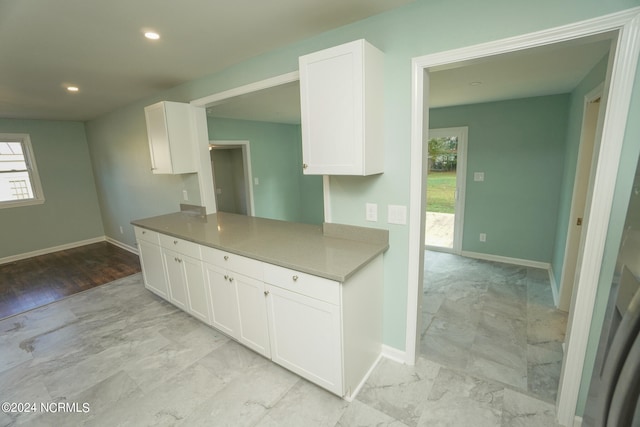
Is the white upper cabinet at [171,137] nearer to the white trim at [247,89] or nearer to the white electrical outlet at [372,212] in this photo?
the white trim at [247,89]

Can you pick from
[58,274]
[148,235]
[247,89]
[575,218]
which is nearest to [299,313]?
[247,89]

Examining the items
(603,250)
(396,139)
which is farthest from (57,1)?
(603,250)

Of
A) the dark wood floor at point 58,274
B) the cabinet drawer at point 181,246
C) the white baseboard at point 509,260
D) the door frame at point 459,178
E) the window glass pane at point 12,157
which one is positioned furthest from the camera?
the window glass pane at point 12,157

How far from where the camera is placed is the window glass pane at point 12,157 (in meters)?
4.69

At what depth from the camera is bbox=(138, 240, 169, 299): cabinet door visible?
9.59ft

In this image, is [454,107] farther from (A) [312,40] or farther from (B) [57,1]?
(B) [57,1]

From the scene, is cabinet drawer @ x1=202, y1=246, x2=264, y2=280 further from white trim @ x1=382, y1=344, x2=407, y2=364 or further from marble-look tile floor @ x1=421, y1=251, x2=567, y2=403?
marble-look tile floor @ x1=421, y1=251, x2=567, y2=403

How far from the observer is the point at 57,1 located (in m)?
1.46

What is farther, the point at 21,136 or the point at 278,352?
the point at 21,136

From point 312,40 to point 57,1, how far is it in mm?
1454

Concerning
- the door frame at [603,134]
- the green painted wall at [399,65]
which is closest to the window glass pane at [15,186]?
the green painted wall at [399,65]

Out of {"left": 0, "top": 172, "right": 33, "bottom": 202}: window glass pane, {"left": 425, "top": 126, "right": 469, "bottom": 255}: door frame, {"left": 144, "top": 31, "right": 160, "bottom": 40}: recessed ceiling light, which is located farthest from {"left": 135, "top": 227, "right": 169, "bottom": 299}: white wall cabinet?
{"left": 425, "top": 126, "right": 469, "bottom": 255}: door frame

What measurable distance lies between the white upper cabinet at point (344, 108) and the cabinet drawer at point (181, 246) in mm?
1319

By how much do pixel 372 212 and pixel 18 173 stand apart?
6333 millimetres
